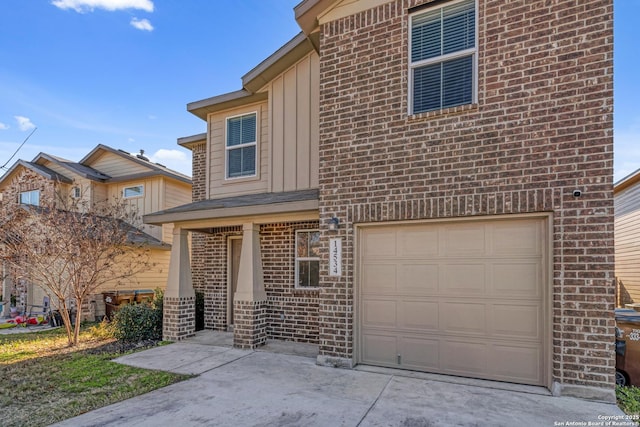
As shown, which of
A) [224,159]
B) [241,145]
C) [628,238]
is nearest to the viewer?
[241,145]

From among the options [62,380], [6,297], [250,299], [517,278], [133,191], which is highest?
[133,191]

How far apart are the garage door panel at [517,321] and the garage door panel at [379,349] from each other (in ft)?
5.07

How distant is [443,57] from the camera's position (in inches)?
221

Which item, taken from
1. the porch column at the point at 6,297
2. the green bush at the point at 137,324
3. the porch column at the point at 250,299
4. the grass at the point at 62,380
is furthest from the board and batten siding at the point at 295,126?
the porch column at the point at 6,297

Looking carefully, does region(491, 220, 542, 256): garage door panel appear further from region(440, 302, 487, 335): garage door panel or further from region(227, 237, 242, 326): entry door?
region(227, 237, 242, 326): entry door

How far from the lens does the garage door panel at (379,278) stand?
19.4 ft

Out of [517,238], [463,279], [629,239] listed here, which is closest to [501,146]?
[517,238]

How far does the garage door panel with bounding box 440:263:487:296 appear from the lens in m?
5.31

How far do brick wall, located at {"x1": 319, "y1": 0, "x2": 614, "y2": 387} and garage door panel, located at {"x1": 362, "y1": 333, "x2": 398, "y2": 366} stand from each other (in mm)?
321

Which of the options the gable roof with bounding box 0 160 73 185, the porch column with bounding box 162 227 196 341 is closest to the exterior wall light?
the porch column with bounding box 162 227 196 341

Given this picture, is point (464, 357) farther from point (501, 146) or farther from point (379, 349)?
point (501, 146)

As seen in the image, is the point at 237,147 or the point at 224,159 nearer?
the point at 237,147

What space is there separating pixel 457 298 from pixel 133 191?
13697mm

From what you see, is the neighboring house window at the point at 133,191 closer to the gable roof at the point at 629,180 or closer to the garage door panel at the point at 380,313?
the garage door panel at the point at 380,313
